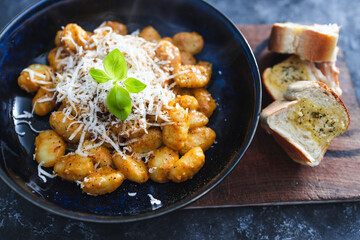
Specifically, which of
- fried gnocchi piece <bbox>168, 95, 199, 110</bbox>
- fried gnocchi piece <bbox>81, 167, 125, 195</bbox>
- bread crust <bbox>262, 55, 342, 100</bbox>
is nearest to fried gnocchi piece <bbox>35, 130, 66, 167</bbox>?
fried gnocchi piece <bbox>81, 167, 125, 195</bbox>

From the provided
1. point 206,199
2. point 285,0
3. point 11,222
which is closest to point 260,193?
point 206,199

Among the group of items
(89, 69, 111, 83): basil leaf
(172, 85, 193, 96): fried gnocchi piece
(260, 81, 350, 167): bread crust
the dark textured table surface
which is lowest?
the dark textured table surface

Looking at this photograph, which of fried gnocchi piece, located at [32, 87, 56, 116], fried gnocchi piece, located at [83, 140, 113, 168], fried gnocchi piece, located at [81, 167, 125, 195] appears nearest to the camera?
fried gnocchi piece, located at [81, 167, 125, 195]

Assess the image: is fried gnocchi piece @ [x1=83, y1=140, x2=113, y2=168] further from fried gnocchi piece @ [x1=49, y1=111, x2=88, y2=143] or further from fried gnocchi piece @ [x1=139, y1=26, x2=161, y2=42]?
fried gnocchi piece @ [x1=139, y1=26, x2=161, y2=42]

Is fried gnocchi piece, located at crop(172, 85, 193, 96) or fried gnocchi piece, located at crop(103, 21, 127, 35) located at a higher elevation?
fried gnocchi piece, located at crop(103, 21, 127, 35)

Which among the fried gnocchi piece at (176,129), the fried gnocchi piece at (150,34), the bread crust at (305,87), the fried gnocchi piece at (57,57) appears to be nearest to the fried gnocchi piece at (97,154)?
the fried gnocchi piece at (176,129)

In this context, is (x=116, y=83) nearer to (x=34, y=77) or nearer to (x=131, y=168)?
(x=131, y=168)
